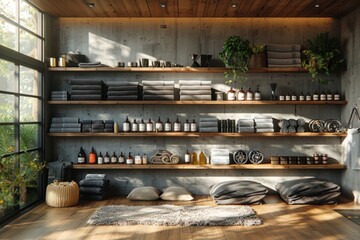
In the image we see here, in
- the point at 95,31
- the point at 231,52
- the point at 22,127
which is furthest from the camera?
the point at 95,31

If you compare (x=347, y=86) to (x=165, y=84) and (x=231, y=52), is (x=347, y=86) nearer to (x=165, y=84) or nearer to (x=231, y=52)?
(x=231, y=52)

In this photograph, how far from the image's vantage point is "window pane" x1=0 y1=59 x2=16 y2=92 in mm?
5605

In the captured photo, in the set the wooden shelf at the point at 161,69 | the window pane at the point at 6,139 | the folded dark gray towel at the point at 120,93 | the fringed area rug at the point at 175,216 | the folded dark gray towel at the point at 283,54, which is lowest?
the fringed area rug at the point at 175,216

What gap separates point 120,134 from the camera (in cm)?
721

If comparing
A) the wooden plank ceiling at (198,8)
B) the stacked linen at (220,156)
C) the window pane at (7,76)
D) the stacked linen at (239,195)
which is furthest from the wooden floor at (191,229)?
the wooden plank ceiling at (198,8)

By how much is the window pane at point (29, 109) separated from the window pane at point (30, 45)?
692mm

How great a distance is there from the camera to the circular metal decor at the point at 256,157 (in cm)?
734

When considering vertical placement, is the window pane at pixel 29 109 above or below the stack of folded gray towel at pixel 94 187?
above

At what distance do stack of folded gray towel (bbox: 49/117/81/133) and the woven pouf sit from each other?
107 cm

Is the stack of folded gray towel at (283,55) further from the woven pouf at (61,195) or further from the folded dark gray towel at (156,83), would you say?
the woven pouf at (61,195)

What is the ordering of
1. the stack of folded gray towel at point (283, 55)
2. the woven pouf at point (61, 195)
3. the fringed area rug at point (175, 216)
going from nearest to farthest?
the fringed area rug at point (175, 216), the woven pouf at point (61, 195), the stack of folded gray towel at point (283, 55)

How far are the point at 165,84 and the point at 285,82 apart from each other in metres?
2.08

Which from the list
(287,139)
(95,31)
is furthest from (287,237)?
(95,31)

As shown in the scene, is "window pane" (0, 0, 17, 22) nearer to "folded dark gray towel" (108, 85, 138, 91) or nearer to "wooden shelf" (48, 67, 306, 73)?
"wooden shelf" (48, 67, 306, 73)
